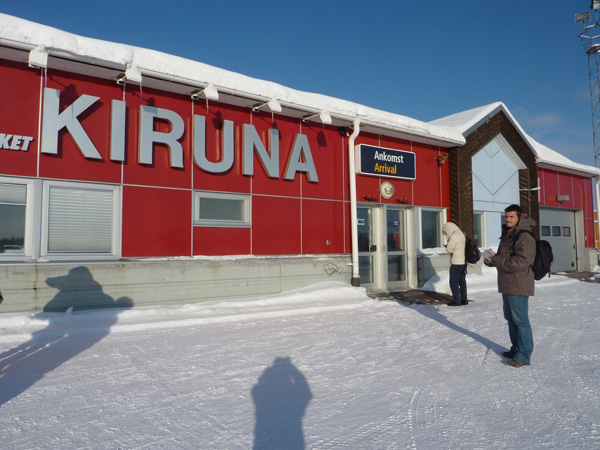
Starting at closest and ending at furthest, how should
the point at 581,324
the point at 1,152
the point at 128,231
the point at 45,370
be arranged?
the point at 45,370, the point at 1,152, the point at 581,324, the point at 128,231

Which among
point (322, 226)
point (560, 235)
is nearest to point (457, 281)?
point (322, 226)

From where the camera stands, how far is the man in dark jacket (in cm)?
437

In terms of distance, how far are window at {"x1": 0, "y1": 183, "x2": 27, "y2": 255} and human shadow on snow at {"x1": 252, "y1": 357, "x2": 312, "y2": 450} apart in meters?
4.58

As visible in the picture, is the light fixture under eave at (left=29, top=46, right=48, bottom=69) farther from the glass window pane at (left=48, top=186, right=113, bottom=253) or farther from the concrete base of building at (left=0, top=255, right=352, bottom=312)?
the concrete base of building at (left=0, top=255, right=352, bottom=312)

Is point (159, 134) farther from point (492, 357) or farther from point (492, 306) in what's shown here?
point (492, 306)

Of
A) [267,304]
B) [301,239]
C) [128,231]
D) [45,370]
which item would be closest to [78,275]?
[128,231]

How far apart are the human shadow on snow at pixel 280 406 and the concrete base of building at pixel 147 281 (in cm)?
350

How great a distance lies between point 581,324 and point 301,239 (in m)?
5.29

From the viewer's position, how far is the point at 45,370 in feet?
13.8

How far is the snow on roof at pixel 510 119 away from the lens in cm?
1284

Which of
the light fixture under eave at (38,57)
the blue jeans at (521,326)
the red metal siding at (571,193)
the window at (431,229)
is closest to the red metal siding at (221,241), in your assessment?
the light fixture under eave at (38,57)

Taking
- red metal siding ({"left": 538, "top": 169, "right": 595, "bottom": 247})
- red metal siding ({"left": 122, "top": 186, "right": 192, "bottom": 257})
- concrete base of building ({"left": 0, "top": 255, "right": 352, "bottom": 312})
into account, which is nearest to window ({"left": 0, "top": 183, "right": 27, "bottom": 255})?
concrete base of building ({"left": 0, "top": 255, "right": 352, "bottom": 312})

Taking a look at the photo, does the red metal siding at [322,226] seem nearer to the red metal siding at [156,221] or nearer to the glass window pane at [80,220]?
the red metal siding at [156,221]

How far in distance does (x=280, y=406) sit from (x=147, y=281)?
15.0ft
